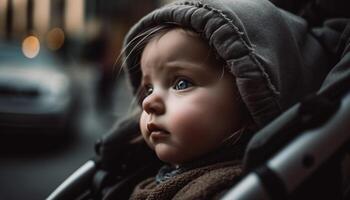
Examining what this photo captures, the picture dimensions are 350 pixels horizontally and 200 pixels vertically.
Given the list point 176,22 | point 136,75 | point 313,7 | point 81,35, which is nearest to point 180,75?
point 176,22

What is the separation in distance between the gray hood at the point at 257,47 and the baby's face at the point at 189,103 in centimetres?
6

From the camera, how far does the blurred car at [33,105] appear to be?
689 cm

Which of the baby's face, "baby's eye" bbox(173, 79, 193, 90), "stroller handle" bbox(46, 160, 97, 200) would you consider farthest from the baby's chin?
"stroller handle" bbox(46, 160, 97, 200)

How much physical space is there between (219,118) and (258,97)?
0.43ft

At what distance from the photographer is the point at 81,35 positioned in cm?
2530

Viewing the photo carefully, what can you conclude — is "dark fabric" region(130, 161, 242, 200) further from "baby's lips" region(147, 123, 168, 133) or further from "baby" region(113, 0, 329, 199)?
"baby's lips" region(147, 123, 168, 133)

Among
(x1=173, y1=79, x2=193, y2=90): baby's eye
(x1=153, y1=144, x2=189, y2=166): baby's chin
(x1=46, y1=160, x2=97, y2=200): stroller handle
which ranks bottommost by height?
(x1=46, y1=160, x2=97, y2=200): stroller handle

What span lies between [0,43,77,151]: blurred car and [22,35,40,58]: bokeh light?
751 millimetres

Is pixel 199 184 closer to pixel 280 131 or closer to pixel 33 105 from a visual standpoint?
pixel 280 131

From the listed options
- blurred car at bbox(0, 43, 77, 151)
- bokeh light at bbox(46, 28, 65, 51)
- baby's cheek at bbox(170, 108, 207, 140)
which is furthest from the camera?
bokeh light at bbox(46, 28, 65, 51)

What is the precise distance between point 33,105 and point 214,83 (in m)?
5.66

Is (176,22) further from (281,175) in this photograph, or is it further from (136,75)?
(281,175)

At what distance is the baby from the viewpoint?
148cm

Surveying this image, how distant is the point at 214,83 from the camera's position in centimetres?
155
